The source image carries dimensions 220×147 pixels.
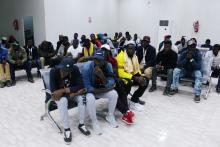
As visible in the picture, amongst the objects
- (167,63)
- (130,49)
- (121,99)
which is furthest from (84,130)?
(167,63)

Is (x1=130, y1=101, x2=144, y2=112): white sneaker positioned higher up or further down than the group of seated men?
further down

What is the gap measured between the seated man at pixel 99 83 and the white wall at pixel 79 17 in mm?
5842

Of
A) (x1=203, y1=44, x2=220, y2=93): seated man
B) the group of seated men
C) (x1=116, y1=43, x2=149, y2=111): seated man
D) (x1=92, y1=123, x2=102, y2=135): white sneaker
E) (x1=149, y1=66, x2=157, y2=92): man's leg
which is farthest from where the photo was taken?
(x1=149, y1=66, x2=157, y2=92): man's leg

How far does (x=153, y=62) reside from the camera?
530 cm

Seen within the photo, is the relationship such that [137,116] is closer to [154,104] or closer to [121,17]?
[154,104]

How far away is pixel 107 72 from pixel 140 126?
951 millimetres

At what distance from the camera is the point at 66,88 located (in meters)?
3.06

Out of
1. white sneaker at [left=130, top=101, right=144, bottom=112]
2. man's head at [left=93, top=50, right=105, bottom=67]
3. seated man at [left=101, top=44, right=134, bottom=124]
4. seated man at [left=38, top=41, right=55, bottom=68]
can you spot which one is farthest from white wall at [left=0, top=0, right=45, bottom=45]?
man's head at [left=93, top=50, right=105, bottom=67]

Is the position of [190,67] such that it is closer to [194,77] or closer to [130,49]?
[194,77]

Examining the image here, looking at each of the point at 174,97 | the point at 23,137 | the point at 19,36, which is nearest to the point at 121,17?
the point at 19,36

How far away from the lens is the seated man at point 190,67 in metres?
4.65

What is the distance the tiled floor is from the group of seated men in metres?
0.19

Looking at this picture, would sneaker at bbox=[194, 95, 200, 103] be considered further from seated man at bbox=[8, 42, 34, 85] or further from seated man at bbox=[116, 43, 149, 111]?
seated man at bbox=[8, 42, 34, 85]

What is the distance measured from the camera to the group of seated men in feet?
10.2
